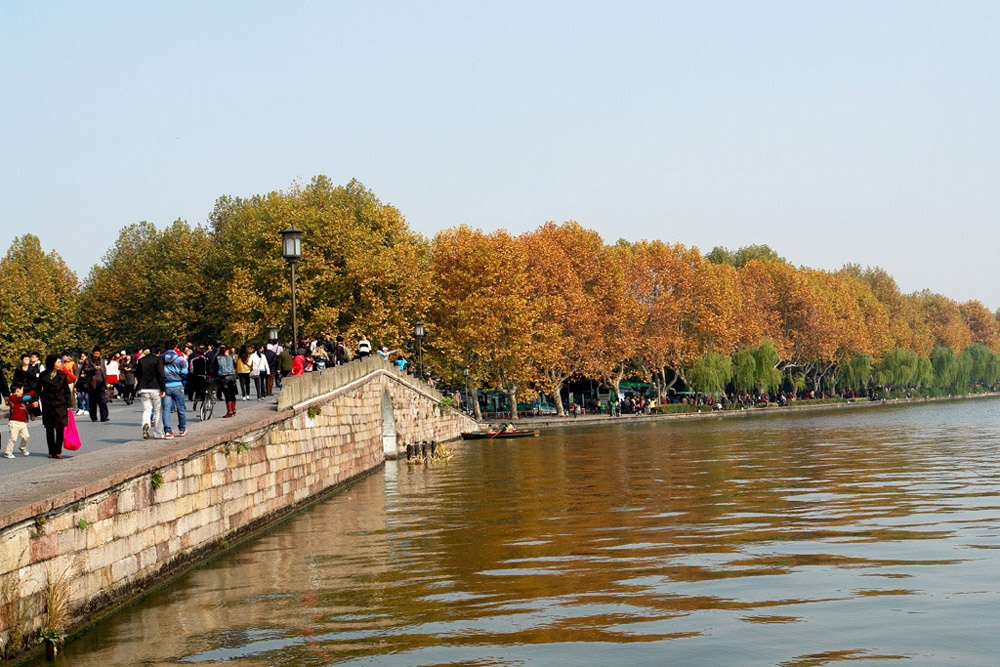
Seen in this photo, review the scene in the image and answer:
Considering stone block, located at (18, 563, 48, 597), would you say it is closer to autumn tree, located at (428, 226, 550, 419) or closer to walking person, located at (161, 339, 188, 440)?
walking person, located at (161, 339, 188, 440)

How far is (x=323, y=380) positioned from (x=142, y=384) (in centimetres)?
806

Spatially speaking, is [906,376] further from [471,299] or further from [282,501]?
[282,501]

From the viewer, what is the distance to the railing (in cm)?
2275

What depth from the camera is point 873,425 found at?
53.4 meters

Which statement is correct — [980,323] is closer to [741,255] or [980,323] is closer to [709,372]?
[741,255]

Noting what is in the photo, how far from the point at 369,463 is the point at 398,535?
16.4 metres

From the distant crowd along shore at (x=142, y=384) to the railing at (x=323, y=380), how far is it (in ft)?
3.09

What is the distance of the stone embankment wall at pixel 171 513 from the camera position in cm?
1019

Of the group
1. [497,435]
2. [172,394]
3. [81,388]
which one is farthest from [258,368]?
[497,435]

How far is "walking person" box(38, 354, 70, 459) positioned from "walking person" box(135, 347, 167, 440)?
1522 mm

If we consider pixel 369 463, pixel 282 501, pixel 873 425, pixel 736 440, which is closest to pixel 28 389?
pixel 282 501

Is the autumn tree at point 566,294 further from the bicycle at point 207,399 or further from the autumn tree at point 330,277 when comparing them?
the bicycle at point 207,399

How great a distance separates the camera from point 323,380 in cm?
2584

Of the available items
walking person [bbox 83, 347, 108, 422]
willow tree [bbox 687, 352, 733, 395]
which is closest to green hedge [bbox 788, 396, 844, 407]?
willow tree [bbox 687, 352, 733, 395]
